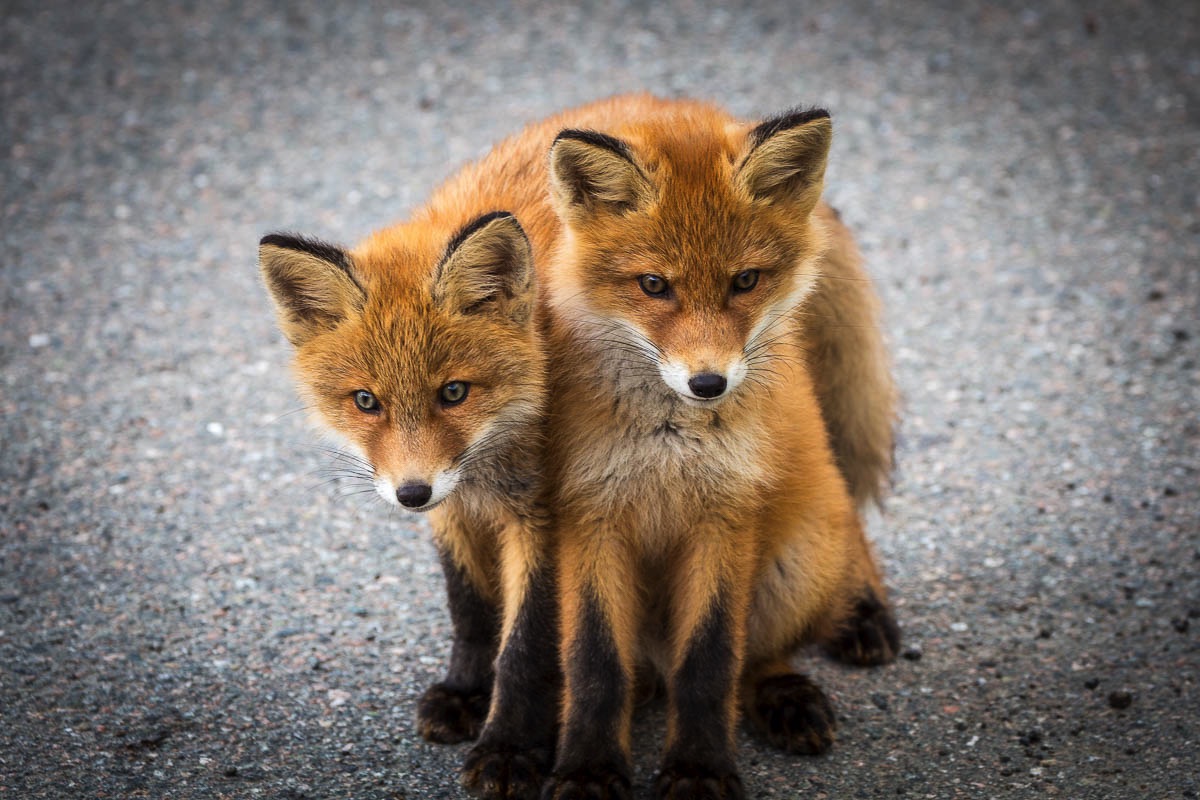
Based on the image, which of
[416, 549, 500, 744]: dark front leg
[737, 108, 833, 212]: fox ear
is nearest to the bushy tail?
[737, 108, 833, 212]: fox ear

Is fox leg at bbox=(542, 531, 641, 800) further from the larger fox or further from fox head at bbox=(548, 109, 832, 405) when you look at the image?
fox head at bbox=(548, 109, 832, 405)

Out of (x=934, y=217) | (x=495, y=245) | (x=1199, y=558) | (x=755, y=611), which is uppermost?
(x=495, y=245)

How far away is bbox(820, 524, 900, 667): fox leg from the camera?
14.7ft

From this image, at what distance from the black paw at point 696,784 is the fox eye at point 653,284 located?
131cm

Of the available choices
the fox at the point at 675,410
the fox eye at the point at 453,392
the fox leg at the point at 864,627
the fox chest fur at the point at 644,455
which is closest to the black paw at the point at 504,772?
the fox at the point at 675,410

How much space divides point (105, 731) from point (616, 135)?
2.36m

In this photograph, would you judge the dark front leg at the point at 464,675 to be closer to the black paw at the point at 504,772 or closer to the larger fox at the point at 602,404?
the larger fox at the point at 602,404

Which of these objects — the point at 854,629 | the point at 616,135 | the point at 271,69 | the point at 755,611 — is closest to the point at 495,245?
the point at 616,135

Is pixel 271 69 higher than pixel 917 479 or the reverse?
higher

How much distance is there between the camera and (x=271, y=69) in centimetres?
873

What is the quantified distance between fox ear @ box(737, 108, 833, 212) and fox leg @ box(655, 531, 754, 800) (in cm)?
96

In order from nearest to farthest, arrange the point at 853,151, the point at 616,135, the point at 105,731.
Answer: the point at 616,135 < the point at 105,731 < the point at 853,151

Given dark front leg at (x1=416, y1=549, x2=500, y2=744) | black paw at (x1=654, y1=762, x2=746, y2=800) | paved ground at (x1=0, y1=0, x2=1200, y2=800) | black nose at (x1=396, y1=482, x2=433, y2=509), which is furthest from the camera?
paved ground at (x1=0, y1=0, x2=1200, y2=800)

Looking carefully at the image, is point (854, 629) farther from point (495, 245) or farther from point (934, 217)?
point (934, 217)
